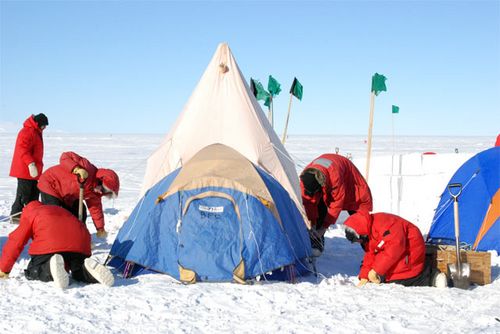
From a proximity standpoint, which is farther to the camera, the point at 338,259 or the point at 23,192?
the point at 23,192

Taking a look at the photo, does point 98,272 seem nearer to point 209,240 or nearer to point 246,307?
point 209,240

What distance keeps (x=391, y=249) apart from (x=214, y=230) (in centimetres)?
169

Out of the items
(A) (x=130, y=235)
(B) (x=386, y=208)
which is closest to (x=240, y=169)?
(A) (x=130, y=235)

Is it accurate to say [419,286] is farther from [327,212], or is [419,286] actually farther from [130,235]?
[130,235]

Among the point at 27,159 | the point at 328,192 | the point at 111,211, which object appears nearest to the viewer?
the point at 328,192

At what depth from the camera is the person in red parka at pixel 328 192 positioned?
22.4ft

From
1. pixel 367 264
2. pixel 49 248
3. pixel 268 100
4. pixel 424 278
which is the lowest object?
pixel 424 278

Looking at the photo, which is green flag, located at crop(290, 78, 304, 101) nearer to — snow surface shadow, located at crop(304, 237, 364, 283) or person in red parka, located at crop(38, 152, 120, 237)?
snow surface shadow, located at crop(304, 237, 364, 283)

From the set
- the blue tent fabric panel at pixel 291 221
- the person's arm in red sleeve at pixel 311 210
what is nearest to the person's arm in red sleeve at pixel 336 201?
the person's arm in red sleeve at pixel 311 210

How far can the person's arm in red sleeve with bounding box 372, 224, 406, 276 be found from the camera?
5348 mm

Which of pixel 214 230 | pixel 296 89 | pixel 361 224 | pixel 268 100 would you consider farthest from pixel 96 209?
pixel 296 89

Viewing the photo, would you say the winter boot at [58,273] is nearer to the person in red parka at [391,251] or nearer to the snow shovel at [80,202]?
the snow shovel at [80,202]

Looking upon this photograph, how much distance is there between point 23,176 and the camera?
8477 millimetres

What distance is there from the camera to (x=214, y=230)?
554cm
